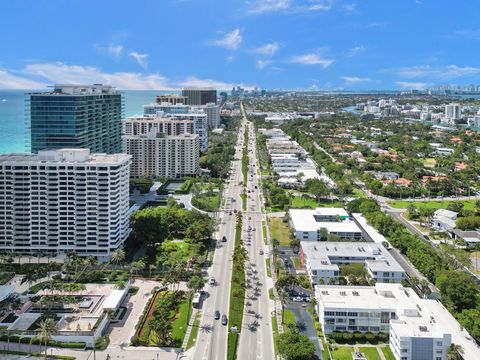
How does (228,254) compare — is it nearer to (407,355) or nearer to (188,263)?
(188,263)

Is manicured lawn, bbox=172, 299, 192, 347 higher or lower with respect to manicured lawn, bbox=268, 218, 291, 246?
lower

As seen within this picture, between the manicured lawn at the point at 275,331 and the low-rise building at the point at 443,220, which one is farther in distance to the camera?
the low-rise building at the point at 443,220

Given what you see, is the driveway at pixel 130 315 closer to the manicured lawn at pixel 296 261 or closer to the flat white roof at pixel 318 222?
the manicured lawn at pixel 296 261

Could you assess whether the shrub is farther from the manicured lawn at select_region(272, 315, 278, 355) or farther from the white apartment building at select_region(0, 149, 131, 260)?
the white apartment building at select_region(0, 149, 131, 260)

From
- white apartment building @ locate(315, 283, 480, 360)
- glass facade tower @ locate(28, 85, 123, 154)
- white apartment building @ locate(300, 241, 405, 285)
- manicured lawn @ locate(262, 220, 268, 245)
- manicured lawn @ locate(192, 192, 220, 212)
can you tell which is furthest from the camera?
manicured lawn @ locate(192, 192, 220, 212)

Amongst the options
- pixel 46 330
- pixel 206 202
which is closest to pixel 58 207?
pixel 46 330

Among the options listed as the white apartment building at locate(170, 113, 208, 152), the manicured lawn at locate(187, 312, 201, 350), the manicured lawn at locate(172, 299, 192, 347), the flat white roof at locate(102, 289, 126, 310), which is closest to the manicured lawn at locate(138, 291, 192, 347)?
the manicured lawn at locate(172, 299, 192, 347)

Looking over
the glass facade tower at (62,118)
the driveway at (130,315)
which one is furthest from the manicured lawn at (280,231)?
the glass facade tower at (62,118)

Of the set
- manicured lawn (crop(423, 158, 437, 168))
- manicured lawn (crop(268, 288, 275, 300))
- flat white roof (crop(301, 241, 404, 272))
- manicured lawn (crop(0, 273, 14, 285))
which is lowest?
manicured lawn (crop(268, 288, 275, 300))
